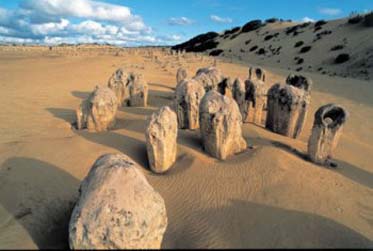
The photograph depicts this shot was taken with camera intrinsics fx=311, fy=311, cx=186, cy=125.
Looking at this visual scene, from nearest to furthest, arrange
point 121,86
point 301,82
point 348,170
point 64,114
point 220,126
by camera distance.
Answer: point 220,126 → point 348,170 → point 301,82 → point 64,114 → point 121,86

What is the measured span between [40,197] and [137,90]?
561cm

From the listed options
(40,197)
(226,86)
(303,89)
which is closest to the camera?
(40,197)

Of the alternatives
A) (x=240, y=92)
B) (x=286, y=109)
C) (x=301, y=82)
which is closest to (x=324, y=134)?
(x=286, y=109)

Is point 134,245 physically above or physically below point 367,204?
above

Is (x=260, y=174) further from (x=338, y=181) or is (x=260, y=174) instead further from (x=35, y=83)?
(x=35, y=83)

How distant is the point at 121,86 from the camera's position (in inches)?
372

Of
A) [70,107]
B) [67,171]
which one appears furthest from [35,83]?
[67,171]

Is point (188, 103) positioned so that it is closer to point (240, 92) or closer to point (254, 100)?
point (240, 92)

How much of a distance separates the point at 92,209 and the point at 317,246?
2.69 metres

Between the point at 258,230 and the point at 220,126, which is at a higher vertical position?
the point at 220,126

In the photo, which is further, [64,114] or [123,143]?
[64,114]

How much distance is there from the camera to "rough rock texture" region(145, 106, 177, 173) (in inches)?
201

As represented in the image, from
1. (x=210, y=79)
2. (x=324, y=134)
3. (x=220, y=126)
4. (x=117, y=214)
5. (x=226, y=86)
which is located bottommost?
(x=117, y=214)

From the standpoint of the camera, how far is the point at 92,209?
3.06m
